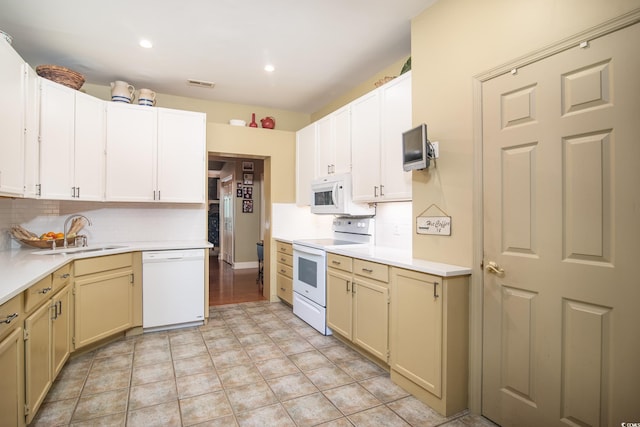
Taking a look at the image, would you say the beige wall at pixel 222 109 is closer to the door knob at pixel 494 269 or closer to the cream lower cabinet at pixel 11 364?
the cream lower cabinet at pixel 11 364

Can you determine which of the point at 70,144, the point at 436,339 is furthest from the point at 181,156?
the point at 436,339

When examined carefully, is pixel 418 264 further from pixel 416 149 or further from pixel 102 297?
pixel 102 297

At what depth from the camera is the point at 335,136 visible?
370 centimetres

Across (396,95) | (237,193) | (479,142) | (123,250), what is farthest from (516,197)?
(237,193)

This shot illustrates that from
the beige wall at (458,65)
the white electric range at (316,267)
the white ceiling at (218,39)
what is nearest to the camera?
the beige wall at (458,65)

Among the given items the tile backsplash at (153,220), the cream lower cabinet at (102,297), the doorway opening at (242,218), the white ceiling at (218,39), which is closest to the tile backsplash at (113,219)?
the tile backsplash at (153,220)

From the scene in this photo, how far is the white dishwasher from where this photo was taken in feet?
11.0

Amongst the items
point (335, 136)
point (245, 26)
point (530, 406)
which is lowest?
point (530, 406)

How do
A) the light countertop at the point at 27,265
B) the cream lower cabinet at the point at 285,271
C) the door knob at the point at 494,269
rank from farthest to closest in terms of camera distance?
the cream lower cabinet at the point at 285,271 < the door knob at the point at 494,269 < the light countertop at the point at 27,265

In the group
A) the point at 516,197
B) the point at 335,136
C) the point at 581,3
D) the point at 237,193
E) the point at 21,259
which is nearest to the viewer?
the point at 581,3

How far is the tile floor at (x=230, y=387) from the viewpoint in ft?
6.48

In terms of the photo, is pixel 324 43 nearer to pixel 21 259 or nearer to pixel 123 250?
pixel 123 250

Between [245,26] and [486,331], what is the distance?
2860mm

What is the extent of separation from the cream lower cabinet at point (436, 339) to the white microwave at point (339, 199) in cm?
129
